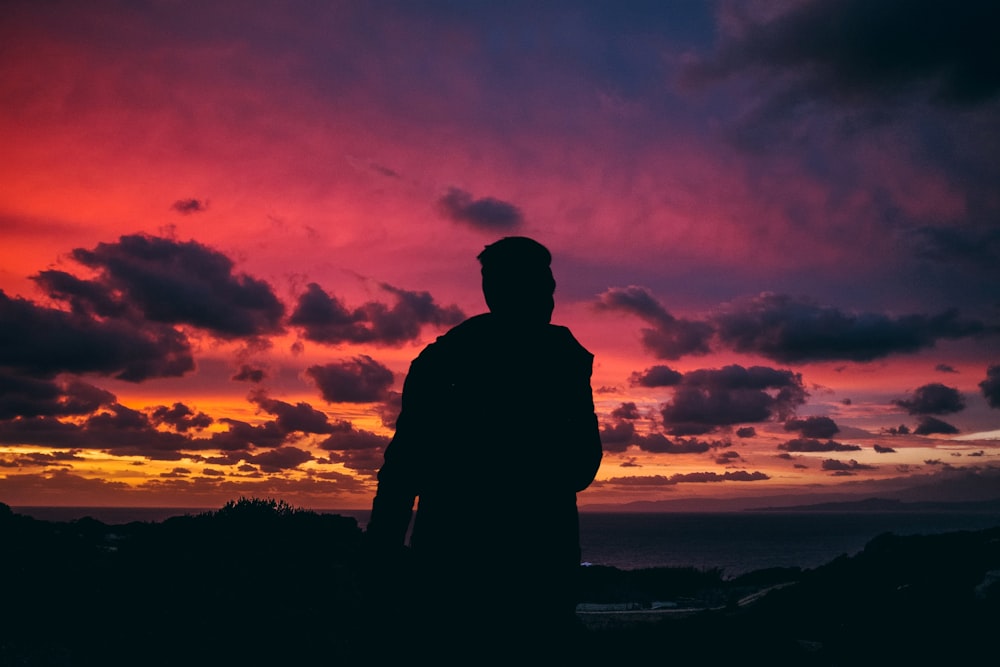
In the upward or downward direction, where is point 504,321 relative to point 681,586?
upward

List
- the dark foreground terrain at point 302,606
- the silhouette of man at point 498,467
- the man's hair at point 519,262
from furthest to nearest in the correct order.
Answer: the dark foreground terrain at point 302,606 < the man's hair at point 519,262 < the silhouette of man at point 498,467

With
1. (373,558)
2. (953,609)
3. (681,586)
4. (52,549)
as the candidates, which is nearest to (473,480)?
(373,558)

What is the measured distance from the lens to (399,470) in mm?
3592

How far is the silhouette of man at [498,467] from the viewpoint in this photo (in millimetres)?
3488

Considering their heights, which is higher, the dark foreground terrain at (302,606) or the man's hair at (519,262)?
the man's hair at (519,262)

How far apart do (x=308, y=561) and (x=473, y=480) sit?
1293 cm

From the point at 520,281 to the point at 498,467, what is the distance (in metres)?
0.92

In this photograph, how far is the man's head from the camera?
3756 millimetres

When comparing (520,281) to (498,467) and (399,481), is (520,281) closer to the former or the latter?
(498,467)

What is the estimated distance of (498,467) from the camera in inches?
140

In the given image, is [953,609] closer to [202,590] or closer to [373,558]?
[373,558]

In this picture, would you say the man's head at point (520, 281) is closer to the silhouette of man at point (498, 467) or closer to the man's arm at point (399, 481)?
the silhouette of man at point (498, 467)

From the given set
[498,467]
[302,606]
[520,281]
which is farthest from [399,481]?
[302,606]

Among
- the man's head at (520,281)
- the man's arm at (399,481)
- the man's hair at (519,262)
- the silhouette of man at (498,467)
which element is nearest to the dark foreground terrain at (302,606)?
the silhouette of man at (498,467)
